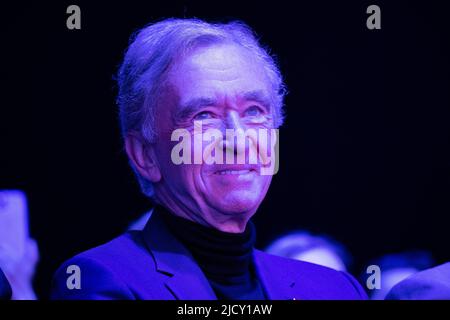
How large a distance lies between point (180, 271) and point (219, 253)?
0.49 feet

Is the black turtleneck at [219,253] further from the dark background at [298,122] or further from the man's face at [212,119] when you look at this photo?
the dark background at [298,122]

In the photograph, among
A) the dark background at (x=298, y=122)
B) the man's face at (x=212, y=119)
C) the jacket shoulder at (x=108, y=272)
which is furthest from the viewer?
the dark background at (x=298, y=122)

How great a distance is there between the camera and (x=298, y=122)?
261 centimetres

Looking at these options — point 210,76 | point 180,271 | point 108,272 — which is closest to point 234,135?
point 210,76

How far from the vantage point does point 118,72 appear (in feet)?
8.13

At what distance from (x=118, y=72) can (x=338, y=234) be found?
1.05 m

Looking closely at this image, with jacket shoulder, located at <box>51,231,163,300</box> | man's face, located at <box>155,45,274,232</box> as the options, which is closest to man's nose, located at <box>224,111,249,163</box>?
man's face, located at <box>155,45,274,232</box>

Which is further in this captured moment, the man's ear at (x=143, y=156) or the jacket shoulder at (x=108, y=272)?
the man's ear at (x=143, y=156)

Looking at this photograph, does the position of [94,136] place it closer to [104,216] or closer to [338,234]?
[104,216]

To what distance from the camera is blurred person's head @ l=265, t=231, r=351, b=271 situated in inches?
101

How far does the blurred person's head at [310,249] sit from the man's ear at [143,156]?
1.79ft

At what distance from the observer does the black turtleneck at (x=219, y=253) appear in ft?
7.57

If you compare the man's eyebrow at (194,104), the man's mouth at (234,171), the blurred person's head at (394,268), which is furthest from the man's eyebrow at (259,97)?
the blurred person's head at (394,268)

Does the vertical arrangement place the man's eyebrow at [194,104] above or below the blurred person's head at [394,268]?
above
